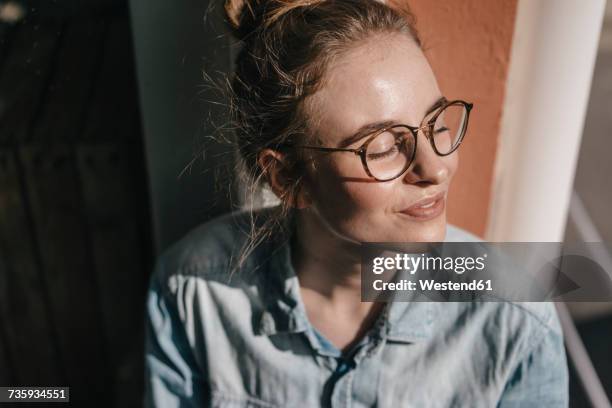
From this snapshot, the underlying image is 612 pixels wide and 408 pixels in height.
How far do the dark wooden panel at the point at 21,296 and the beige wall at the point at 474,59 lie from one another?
1.33 metres

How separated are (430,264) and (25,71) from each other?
155cm

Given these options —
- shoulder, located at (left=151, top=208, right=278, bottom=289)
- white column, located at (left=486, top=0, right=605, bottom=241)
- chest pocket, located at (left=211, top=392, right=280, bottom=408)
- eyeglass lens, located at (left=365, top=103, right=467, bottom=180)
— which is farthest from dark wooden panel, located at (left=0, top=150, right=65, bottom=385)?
white column, located at (left=486, top=0, right=605, bottom=241)

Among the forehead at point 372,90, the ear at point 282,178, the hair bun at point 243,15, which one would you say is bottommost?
the ear at point 282,178

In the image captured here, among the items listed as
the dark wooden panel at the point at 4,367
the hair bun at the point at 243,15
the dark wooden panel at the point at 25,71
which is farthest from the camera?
the dark wooden panel at the point at 4,367

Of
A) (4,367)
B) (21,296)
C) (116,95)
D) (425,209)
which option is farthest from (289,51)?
(4,367)

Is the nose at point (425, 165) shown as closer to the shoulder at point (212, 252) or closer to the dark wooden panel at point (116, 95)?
the shoulder at point (212, 252)

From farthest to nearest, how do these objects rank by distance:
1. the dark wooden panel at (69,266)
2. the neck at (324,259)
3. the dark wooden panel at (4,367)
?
the dark wooden panel at (4,367)
the dark wooden panel at (69,266)
the neck at (324,259)

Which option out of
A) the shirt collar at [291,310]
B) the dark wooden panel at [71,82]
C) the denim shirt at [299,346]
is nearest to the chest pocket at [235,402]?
the denim shirt at [299,346]

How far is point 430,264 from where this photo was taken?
1249 millimetres

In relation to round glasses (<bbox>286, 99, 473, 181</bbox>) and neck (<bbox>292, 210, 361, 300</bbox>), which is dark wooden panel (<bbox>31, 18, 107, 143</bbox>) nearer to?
neck (<bbox>292, 210, 361, 300</bbox>)

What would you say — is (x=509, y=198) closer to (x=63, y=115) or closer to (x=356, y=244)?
(x=356, y=244)

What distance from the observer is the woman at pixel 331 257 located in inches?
41.3

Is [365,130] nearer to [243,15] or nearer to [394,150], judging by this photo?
[394,150]

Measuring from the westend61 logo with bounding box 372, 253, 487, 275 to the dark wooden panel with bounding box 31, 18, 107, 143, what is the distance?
112 centimetres
